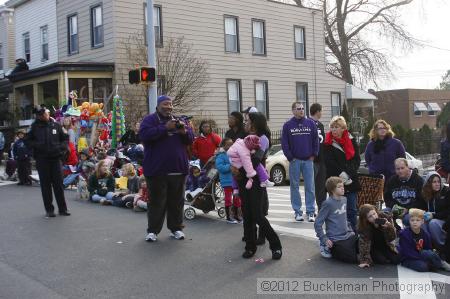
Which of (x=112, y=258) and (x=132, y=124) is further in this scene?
(x=132, y=124)

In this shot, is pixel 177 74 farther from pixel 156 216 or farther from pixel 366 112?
pixel 366 112

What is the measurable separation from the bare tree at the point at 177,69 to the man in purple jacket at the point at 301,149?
13.4 m

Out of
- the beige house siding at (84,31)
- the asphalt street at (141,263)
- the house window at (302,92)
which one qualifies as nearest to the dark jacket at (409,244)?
the asphalt street at (141,263)

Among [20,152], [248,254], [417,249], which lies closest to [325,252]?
[248,254]

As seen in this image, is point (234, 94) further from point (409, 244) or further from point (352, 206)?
point (409, 244)

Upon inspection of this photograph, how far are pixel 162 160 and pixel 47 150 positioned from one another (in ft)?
11.3

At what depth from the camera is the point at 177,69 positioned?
23.1 metres

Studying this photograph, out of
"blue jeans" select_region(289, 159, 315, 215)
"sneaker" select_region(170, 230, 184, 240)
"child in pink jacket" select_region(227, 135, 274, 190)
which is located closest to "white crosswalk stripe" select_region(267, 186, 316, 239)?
"blue jeans" select_region(289, 159, 315, 215)

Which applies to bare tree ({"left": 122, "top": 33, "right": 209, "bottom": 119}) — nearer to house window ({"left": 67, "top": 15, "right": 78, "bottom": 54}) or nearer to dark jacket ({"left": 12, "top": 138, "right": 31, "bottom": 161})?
house window ({"left": 67, "top": 15, "right": 78, "bottom": 54})

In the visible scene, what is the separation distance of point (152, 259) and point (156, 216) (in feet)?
3.46

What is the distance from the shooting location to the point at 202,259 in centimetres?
700

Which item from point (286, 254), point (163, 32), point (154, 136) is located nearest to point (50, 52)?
point (163, 32)

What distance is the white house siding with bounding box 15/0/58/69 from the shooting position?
26031mm

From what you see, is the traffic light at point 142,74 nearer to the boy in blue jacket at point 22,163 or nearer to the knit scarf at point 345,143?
the knit scarf at point 345,143
